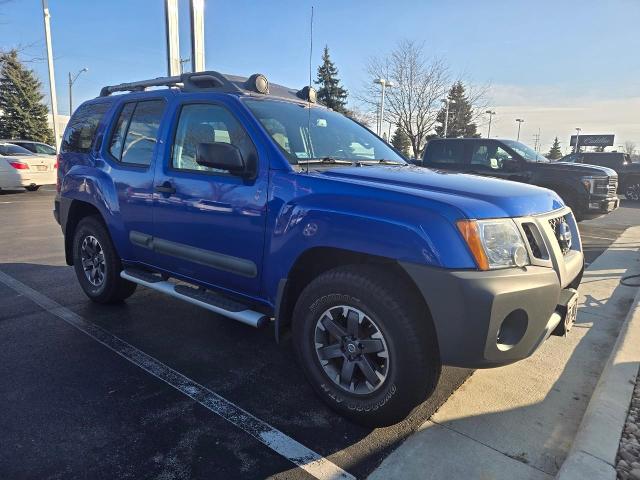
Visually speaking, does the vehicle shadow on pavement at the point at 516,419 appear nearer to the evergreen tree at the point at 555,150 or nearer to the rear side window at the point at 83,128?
the rear side window at the point at 83,128

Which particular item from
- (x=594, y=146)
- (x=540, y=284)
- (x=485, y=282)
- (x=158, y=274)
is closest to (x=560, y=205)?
(x=540, y=284)

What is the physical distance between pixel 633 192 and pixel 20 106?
3961 centimetres

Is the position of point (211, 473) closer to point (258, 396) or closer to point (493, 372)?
point (258, 396)

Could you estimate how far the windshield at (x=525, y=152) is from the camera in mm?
10055

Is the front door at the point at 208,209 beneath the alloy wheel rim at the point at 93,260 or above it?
above

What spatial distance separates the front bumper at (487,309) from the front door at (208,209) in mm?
1194

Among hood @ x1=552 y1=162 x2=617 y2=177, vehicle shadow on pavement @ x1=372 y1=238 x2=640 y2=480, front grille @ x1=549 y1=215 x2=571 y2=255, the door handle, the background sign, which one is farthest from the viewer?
the background sign

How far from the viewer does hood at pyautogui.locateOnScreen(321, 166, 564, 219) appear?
2451 millimetres

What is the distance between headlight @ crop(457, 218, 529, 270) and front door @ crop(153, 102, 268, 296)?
1.32 meters

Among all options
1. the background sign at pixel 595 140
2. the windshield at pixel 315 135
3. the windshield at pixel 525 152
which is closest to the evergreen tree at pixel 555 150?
the background sign at pixel 595 140

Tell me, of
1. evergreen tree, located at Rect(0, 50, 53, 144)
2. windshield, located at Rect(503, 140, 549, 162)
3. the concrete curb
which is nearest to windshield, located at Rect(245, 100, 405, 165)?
the concrete curb

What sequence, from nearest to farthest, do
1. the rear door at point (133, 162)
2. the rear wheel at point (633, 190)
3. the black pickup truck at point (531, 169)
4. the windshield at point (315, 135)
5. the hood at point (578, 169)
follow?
the windshield at point (315, 135) → the rear door at point (133, 162) → the black pickup truck at point (531, 169) → the hood at point (578, 169) → the rear wheel at point (633, 190)

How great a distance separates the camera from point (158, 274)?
13.8 ft

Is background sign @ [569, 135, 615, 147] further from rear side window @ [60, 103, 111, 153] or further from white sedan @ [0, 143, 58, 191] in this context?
rear side window @ [60, 103, 111, 153]
